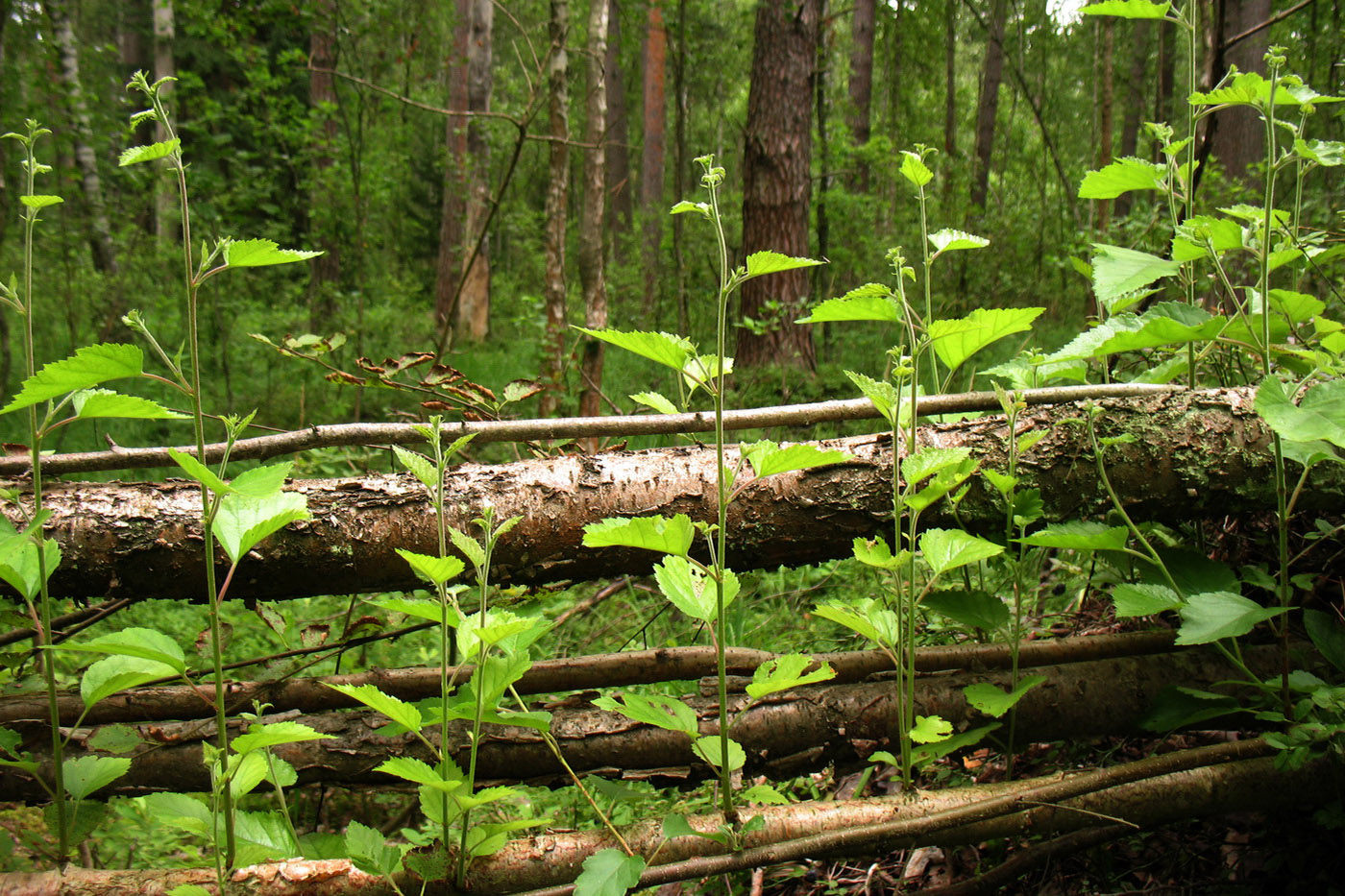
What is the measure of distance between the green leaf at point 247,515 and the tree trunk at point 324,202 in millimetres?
4948

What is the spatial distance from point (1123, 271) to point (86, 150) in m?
10.6

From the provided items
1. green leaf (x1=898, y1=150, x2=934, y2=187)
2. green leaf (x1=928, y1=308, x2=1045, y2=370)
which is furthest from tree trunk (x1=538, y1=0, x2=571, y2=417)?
green leaf (x1=898, y1=150, x2=934, y2=187)

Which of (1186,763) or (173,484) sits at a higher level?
(173,484)

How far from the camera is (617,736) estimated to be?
4.89ft

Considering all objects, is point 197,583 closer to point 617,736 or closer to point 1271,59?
point 617,736

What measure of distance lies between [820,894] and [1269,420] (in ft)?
3.96

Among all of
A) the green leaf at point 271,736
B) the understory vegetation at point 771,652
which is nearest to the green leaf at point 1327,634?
the understory vegetation at point 771,652

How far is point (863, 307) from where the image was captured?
122 cm

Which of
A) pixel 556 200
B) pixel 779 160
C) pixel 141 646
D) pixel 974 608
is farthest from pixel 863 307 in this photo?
pixel 779 160

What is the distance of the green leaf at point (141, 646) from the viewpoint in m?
0.95

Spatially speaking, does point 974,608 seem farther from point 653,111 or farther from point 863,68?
point 653,111

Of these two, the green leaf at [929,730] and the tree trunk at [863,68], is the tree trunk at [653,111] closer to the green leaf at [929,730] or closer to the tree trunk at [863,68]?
the tree trunk at [863,68]

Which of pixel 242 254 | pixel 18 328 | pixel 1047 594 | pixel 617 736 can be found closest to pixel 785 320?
pixel 1047 594

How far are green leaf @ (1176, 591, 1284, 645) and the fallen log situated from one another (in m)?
0.33
